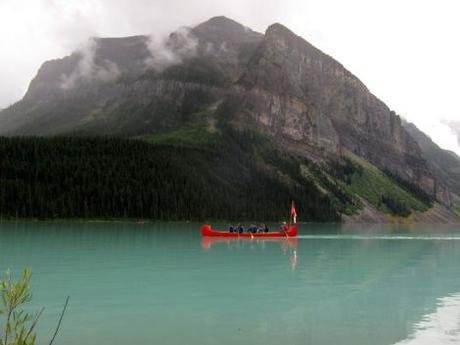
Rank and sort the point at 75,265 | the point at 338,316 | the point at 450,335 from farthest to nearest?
the point at 75,265 → the point at 338,316 → the point at 450,335

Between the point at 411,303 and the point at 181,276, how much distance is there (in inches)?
960

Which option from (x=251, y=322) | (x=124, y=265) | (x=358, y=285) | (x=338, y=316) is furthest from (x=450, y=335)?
(x=124, y=265)

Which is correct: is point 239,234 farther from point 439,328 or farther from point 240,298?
point 439,328

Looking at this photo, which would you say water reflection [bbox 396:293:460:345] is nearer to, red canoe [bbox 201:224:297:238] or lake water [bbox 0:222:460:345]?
lake water [bbox 0:222:460:345]

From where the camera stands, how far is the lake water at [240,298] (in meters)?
31.1

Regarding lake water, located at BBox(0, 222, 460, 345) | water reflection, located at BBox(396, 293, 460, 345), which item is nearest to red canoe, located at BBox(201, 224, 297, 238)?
lake water, located at BBox(0, 222, 460, 345)

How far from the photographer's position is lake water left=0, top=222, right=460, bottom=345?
102 ft

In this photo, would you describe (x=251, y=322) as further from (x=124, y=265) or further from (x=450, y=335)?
(x=124, y=265)

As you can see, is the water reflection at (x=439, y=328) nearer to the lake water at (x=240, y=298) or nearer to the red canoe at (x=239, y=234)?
the lake water at (x=240, y=298)

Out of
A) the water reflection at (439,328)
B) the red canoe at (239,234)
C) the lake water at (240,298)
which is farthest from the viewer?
the red canoe at (239,234)

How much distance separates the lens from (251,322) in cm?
3434

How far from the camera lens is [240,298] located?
4388cm

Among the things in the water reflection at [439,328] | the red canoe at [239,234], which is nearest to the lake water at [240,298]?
the water reflection at [439,328]

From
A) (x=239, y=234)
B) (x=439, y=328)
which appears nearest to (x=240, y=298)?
(x=439, y=328)
